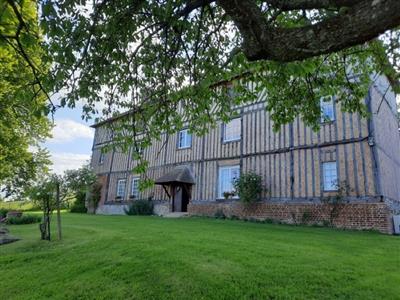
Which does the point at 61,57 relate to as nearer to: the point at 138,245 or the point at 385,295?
the point at 138,245

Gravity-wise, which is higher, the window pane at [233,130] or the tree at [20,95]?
the window pane at [233,130]

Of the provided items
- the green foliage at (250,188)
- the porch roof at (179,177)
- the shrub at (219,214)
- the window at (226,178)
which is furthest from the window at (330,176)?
the porch roof at (179,177)

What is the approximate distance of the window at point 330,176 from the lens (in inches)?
427

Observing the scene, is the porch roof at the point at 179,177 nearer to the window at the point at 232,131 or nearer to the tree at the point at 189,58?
the window at the point at 232,131

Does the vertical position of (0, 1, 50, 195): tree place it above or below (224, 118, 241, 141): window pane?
below

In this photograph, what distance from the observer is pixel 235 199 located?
13.8m

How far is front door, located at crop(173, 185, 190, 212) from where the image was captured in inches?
643

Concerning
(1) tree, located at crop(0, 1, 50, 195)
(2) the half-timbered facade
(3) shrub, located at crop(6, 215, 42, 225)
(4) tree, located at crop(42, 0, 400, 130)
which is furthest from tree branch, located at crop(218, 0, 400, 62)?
(3) shrub, located at crop(6, 215, 42, 225)

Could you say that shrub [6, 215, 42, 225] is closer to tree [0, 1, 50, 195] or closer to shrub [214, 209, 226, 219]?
tree [0, 1, 50, 195]

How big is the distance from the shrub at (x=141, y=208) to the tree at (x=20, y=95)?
20.7ft

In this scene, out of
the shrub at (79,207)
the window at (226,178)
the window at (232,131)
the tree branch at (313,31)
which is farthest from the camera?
the shrub at (79,207)

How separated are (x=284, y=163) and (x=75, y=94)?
966cm

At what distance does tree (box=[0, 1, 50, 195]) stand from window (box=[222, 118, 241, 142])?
824 centimetres

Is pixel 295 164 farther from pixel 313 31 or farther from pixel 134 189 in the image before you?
pixel 134 189
